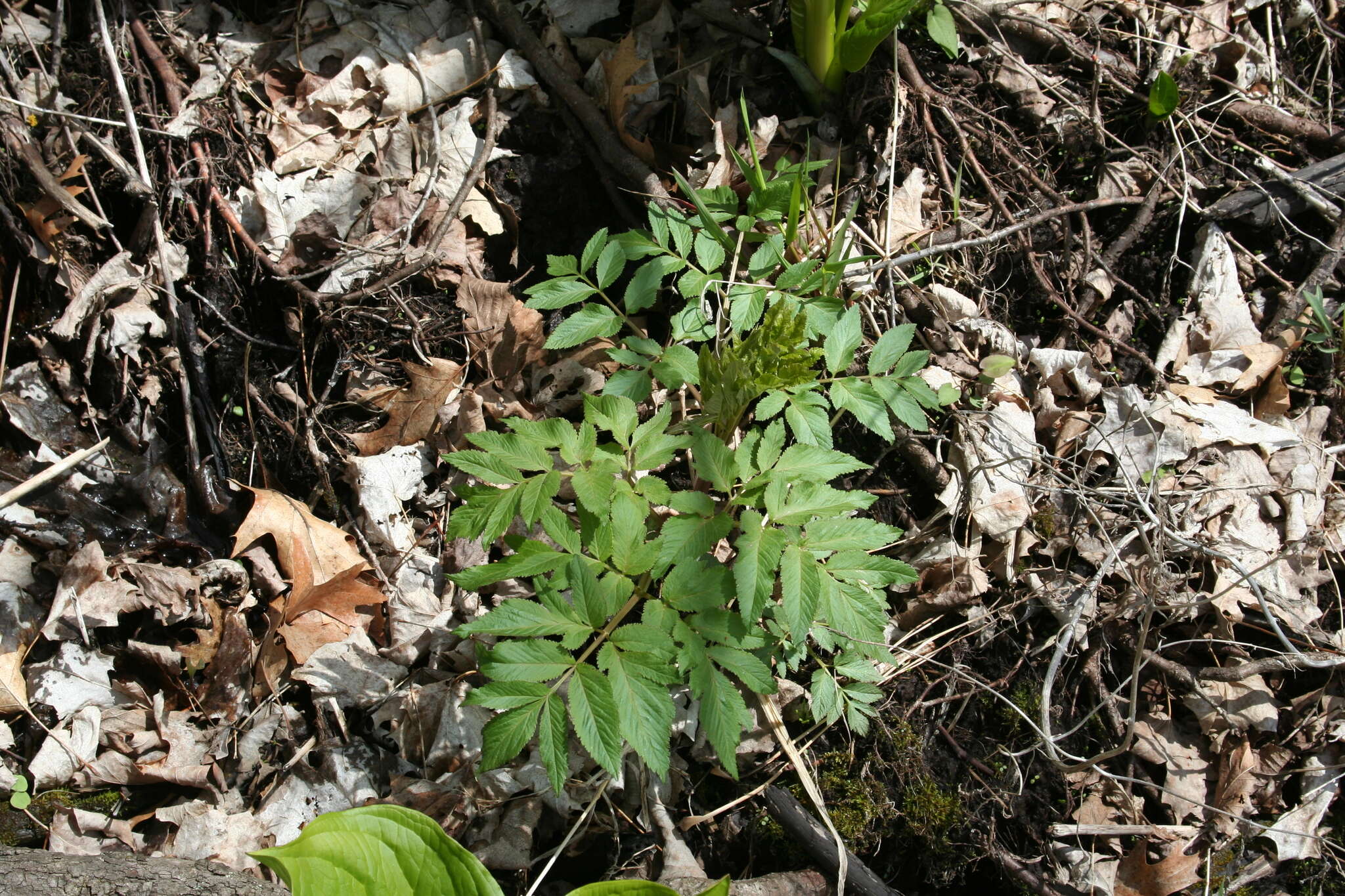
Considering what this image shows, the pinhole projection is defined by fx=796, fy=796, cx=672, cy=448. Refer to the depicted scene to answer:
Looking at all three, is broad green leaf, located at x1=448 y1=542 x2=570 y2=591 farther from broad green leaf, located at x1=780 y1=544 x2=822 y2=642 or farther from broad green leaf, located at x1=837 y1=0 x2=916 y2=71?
Result: broad green leaf, located at x1=837 y1=0 x2=916 y2=71

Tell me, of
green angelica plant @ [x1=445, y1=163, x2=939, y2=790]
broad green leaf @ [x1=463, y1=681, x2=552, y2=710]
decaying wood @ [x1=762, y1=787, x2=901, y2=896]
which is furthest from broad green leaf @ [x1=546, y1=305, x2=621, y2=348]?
decaying wood @ [x1=762, y1=787, x2=901, y2=896]

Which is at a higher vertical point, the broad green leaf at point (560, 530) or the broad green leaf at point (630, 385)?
the broad green leaf at point (630, 385)

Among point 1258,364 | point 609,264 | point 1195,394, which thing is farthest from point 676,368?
point 1258,364

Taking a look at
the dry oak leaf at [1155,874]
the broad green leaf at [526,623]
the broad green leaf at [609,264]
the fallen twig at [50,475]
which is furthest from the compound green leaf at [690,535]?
the fallen twig at [50,475]

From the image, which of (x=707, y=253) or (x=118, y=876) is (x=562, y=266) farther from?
(x=118, y=876)

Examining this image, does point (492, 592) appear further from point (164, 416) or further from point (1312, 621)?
point (1312, 621)

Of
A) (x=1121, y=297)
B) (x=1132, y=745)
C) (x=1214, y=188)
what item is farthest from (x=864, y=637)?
(x=1214, y=188)

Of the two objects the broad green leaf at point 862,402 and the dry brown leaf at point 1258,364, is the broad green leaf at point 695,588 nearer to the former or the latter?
the broad green leaf at point 862,402
